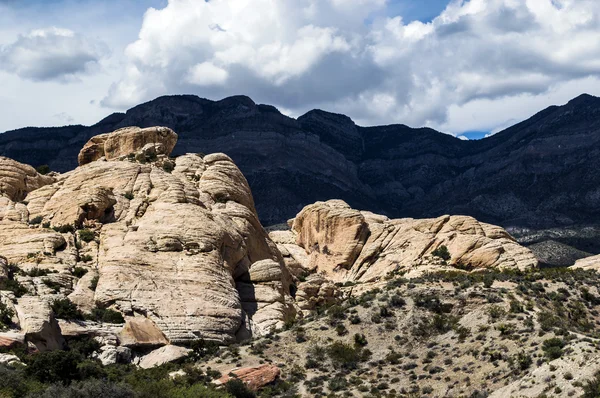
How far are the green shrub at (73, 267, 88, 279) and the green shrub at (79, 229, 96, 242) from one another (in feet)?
17.7

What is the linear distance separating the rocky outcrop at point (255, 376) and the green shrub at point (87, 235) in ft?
68.7

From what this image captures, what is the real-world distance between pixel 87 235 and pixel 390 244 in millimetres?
47464

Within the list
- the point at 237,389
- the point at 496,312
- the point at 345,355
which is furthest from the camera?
the point at 496,312

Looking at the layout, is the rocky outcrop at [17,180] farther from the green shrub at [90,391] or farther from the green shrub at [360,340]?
the green shrub at [90,391]

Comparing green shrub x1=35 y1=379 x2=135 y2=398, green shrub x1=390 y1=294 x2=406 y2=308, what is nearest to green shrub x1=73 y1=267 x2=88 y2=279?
green shrub x1=35 y1=379 x2=135 y2=398

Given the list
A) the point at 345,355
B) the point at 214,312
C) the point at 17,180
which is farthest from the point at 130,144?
the point at 345,355

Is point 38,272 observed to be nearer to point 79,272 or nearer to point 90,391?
point 79,272

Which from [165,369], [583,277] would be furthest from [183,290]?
[583,277]

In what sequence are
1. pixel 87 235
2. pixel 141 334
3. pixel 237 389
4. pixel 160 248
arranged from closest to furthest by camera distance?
pixel 237 389 < pixel 141 334 < pixel 160 248 < pixel 87 235

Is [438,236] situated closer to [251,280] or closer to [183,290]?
[251,280]

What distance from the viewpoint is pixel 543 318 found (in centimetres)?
5272

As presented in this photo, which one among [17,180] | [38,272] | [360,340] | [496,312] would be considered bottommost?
[360,340]

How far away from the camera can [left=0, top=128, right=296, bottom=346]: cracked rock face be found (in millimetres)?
55781

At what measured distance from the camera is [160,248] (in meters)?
61.0
